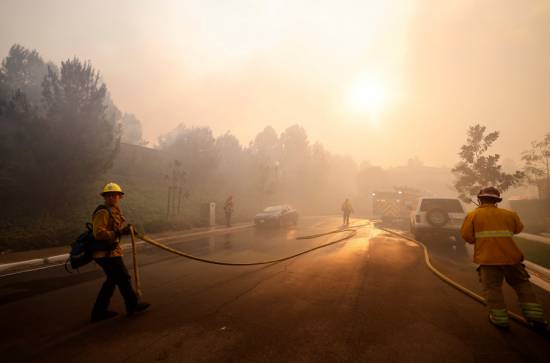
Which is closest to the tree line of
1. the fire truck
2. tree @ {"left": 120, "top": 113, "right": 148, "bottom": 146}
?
the fire truck

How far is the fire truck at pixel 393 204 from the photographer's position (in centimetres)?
2275

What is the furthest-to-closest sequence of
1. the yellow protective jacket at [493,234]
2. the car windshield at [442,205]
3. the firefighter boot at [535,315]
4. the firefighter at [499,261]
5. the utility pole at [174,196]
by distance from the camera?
the utility pole at [174,196], the car windshield at [442,205], the yellow protective jacket at [493,234], the firefighter at [499,261], the firefighter boot at [535,315]

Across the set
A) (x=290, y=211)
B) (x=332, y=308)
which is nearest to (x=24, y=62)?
(x=290, y=211)

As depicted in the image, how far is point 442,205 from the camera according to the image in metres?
11.3

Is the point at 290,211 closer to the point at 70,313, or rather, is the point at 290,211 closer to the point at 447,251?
the point at 447,251

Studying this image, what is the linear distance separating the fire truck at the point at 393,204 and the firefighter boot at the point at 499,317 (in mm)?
19633

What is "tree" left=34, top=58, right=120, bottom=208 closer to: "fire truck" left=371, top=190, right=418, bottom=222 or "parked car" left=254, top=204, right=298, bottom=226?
"parked car" left=254, top=204, right=298, bottom=226

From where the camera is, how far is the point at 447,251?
32.1 feet

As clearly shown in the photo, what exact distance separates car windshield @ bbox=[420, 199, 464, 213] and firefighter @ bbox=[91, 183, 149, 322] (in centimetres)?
1115

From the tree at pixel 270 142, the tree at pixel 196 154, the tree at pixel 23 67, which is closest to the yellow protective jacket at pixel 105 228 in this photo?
the tree at pixel 196 154

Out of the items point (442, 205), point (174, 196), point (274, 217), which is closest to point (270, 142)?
point (174, 196)

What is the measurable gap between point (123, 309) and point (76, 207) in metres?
14.2

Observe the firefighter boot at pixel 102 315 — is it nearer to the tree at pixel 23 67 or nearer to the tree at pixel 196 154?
the tree at pixel 196 154

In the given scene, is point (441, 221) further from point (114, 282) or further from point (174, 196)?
point (174, 196)
